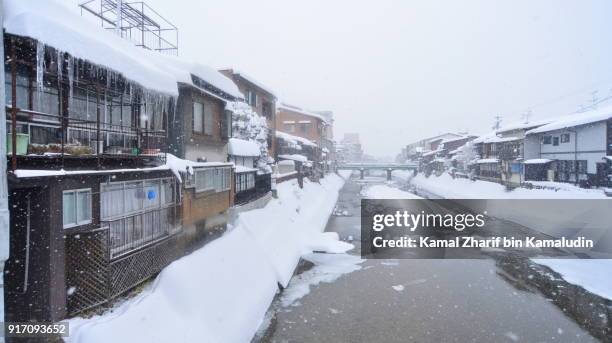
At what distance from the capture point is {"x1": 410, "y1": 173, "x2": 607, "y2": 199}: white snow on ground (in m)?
28.1

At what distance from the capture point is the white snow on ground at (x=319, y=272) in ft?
45.3

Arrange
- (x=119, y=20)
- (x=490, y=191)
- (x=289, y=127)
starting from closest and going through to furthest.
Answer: (x=119, y=20)
(x=490, y=191)
(x=289, y=127)

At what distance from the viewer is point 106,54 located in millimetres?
8656

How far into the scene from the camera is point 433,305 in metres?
12.7

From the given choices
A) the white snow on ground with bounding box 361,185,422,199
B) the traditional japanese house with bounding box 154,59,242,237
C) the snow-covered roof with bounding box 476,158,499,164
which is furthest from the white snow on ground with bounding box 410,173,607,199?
the traditional japanese house with bounding box 154,59,242,237

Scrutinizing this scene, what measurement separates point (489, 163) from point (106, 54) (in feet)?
164

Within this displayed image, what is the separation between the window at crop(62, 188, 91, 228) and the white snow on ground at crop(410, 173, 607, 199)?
31.6 meters

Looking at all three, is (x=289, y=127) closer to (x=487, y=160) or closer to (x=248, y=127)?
(x=487, y=160)

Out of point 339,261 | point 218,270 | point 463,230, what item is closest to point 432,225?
point 463,230

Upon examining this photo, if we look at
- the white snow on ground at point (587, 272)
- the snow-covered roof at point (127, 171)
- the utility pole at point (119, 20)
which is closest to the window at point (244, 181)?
the snow-covered roof at point (127, 171)

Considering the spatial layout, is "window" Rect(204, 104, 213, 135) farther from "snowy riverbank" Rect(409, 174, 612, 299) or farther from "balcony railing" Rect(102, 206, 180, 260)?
"snowy riverbank" Rect(409, 174, 612, 299)

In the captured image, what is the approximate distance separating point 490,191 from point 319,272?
110 ft

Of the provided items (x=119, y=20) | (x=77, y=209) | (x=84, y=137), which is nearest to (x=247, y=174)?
(x=119, y=20)

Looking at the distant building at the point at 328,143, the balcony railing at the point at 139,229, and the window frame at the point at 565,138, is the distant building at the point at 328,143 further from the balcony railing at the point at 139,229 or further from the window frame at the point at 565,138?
the balcony railing at the point at 139,229
